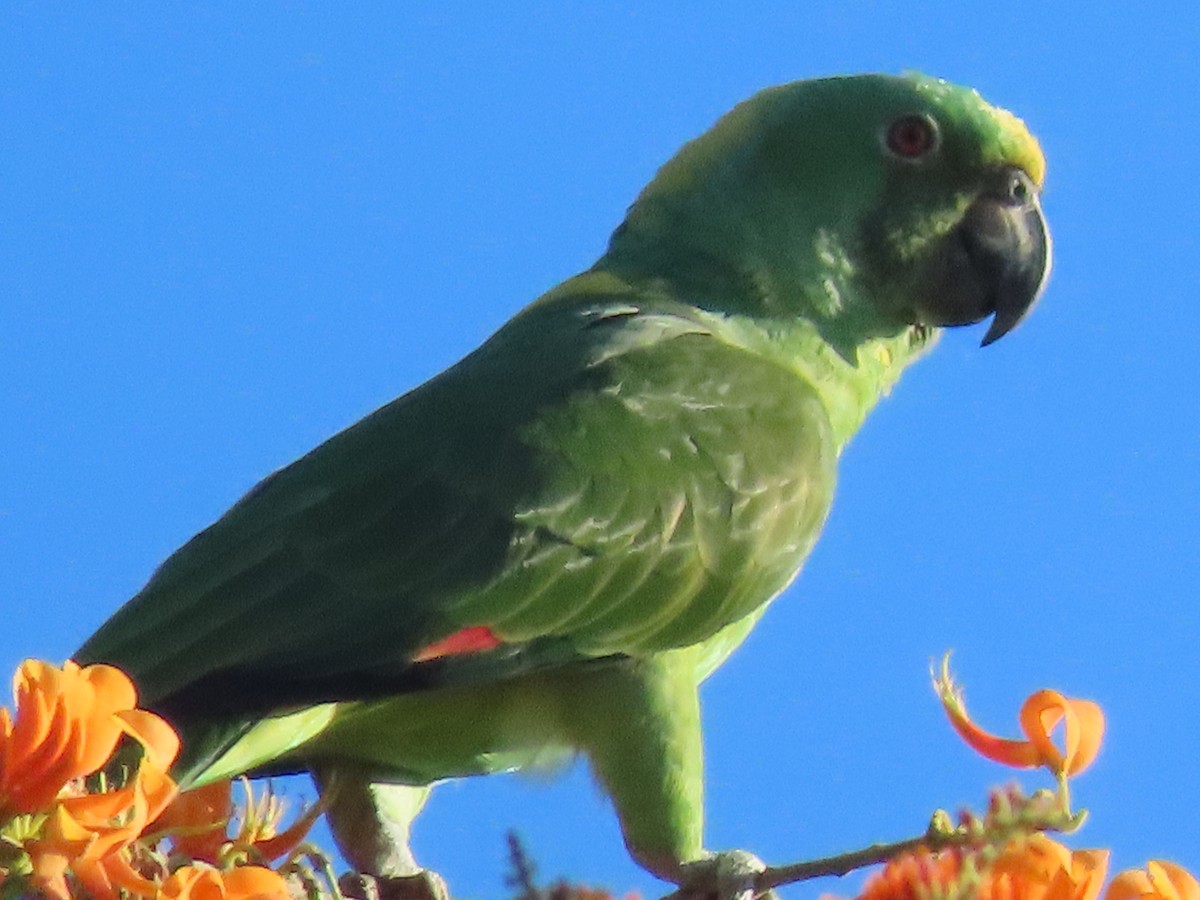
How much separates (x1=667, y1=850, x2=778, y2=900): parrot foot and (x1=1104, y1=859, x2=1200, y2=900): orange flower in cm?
63

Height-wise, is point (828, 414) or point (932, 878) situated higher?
point (828, 414)

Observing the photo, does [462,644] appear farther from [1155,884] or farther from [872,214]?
[872,214]

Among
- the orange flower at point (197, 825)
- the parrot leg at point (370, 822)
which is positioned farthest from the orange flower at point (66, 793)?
the parrot leg at point (370, 822)

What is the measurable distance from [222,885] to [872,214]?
88.9 inches

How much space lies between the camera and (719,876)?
88.5 inches

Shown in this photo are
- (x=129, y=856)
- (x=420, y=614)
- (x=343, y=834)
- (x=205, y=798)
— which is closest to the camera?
(x=129, y=856)

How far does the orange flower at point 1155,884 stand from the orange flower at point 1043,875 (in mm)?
33

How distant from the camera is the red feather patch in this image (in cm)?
232

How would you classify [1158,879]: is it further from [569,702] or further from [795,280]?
[795,280]

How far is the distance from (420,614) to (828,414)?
3.22 feet

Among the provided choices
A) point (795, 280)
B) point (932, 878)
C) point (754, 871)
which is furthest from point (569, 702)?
point (932, 878)

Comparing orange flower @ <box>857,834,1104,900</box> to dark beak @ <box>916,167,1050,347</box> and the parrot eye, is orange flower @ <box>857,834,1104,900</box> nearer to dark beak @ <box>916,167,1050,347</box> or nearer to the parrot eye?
dark beak @ <box>916,167,1050,347</box>

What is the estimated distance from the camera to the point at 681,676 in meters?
2.58

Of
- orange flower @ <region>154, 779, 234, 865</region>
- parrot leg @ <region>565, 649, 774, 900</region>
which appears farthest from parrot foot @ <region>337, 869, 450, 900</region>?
orange flower @ <region>154, 779, 234, 865</region>
